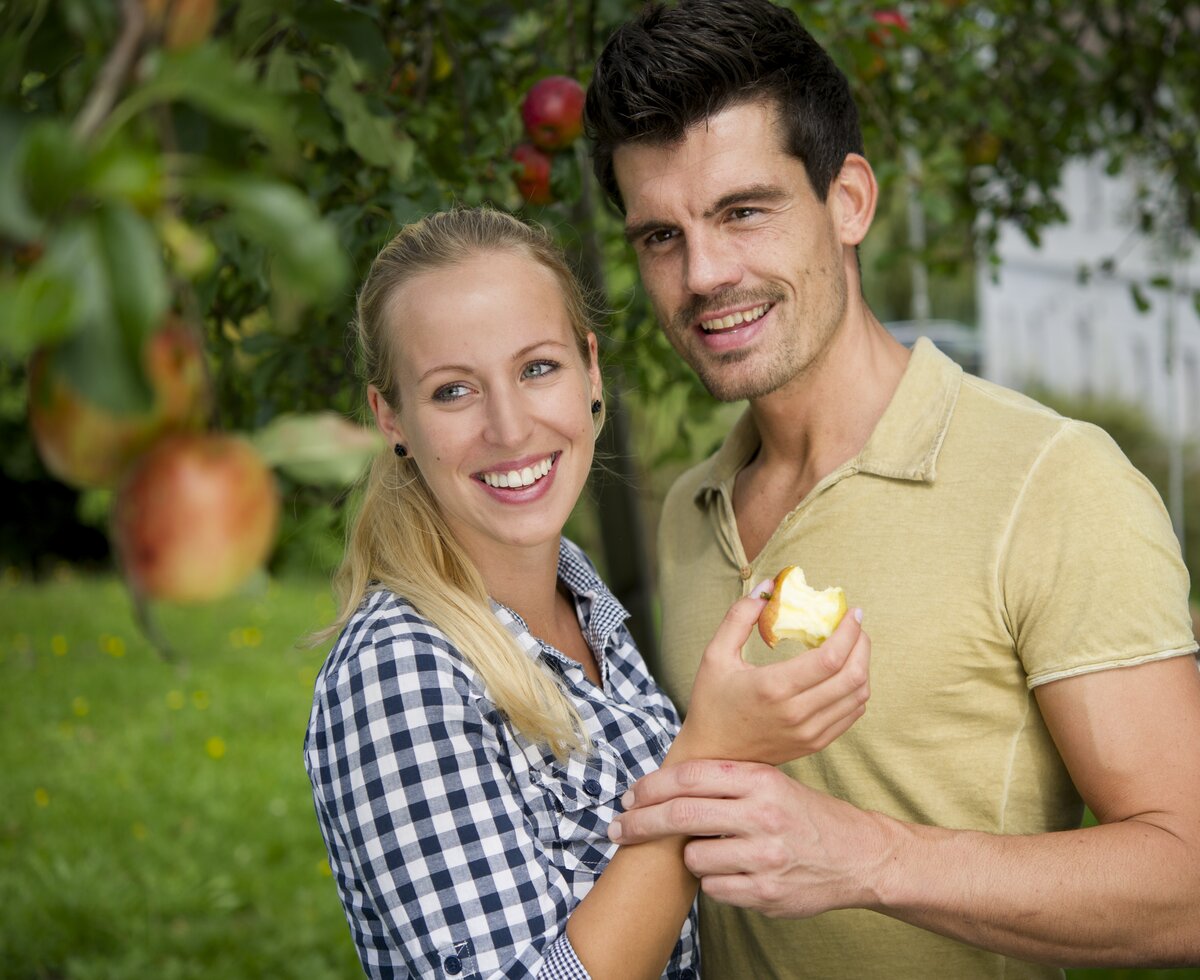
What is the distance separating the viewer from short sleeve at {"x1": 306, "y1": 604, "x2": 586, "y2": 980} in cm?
123

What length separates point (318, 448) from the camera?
0.47 m

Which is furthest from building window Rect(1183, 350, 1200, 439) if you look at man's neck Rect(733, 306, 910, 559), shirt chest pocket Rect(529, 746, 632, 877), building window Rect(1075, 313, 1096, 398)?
shirt chest pocket Rect(529, 746, 632, 877)

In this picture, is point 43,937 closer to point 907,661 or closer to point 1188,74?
point 907,661

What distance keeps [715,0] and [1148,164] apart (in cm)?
301

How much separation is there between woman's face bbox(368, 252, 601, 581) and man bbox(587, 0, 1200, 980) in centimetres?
28

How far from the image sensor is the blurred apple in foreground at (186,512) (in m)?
0.46

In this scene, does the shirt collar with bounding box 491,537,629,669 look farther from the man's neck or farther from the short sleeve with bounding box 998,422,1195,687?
the short sleeve with bounding box 998,422,1195,687

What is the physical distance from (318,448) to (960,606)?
117 cm

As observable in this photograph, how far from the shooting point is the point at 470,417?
57.7 inches

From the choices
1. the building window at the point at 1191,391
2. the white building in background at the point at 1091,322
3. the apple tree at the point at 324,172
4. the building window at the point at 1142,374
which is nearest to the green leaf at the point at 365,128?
the apple tree at the point at 324,172

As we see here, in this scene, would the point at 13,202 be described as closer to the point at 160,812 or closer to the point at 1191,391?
the point at 160,812

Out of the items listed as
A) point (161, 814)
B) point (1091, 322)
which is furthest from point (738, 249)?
point (1091, 322)

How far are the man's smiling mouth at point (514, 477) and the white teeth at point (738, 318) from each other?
0.38 metres

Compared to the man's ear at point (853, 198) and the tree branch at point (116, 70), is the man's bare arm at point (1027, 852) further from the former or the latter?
the tree branch at point (116, 70)
